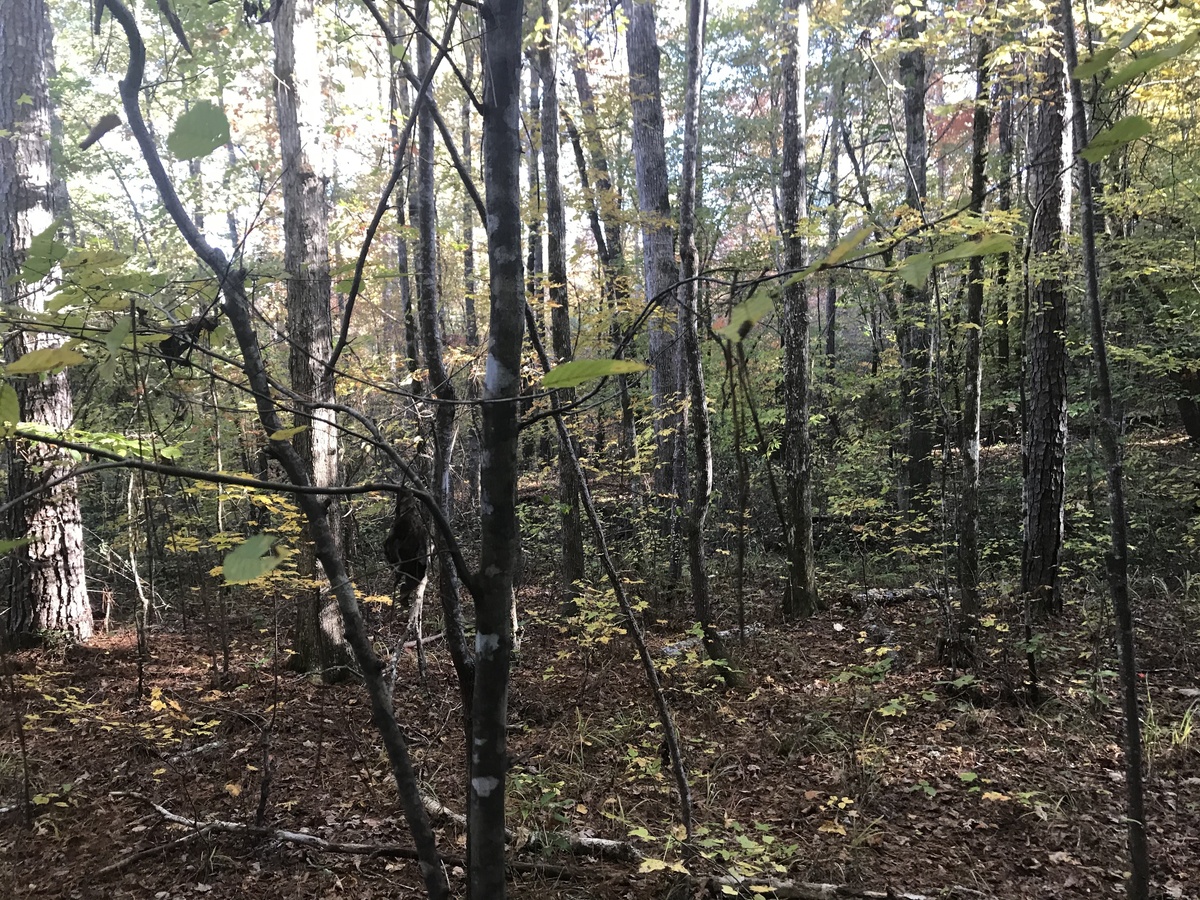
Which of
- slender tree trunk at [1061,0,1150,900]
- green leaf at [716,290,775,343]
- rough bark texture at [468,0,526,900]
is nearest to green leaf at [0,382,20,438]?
rough bark texture at [468,0,526,900]

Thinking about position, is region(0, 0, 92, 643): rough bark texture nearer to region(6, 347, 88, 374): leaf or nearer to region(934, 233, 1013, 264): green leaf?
region(6, 347, 88, 374): leaf

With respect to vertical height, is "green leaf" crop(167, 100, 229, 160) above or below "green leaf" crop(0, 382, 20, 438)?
above

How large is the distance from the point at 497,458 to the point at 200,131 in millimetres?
772

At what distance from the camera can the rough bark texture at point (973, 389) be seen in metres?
4.72

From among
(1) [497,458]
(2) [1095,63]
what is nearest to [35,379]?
(1) [497,458]

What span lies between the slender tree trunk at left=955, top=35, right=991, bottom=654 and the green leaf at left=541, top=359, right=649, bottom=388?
14.9 feet

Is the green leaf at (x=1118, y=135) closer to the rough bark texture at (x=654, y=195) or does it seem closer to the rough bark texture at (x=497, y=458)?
the rough bark texture at (x=497, y=458)

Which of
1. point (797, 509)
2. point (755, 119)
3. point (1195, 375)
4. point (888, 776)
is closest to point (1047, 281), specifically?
point (797, 509)

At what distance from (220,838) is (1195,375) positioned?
1199 cm

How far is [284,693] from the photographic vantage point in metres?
5.28

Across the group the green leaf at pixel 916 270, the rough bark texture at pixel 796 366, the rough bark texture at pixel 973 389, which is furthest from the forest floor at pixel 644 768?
the green leaf at pixel 916 270

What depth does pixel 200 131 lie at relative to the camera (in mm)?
1033

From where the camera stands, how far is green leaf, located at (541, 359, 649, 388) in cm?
86

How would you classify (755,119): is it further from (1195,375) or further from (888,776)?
(888,776)
